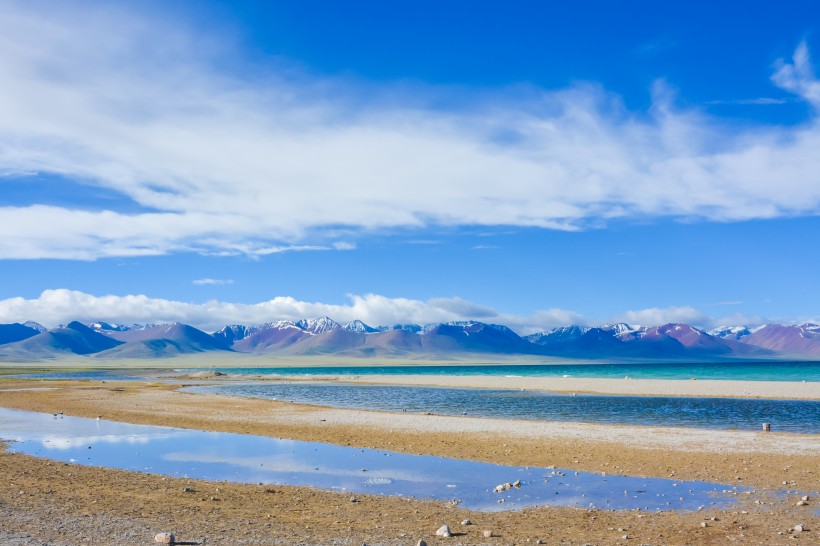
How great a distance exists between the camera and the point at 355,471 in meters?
23.5

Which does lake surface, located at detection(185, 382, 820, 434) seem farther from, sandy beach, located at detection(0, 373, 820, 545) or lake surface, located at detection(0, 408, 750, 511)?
lake surface, located at detection(0, 408, 750, 511)

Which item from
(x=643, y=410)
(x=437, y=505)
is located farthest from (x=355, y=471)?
(x=643, y=410)

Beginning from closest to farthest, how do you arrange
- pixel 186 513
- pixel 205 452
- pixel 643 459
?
pixel 186 513, pixel 643 459, pixel 205 452

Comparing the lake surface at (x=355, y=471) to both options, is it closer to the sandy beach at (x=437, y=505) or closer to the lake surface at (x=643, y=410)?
the sandy beach at (x=437, y=505)

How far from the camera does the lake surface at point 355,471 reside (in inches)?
742

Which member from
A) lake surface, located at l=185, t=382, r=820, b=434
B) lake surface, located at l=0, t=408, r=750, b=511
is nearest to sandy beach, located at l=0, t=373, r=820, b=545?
lake surface, located at l=0, t=408, r=750, b=511

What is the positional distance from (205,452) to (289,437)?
5.78 meters

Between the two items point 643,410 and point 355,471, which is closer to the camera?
point 355,471

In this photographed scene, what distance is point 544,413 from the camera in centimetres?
4906

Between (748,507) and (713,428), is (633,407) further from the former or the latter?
(748,507)

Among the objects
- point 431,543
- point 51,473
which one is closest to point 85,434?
point 51,473

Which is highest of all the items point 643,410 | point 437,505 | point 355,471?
point 437,505

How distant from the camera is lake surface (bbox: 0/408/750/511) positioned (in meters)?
18.9

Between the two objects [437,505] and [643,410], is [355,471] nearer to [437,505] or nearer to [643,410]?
[437,505]
